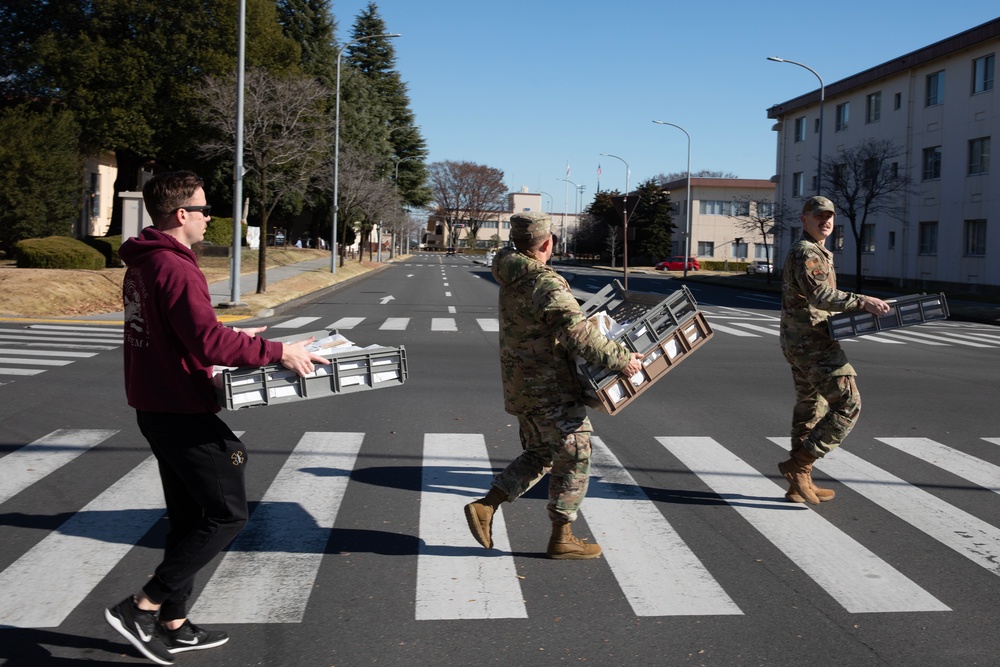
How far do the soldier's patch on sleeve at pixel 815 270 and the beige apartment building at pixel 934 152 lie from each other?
3637 cm

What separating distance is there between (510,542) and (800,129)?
56923 millimetres

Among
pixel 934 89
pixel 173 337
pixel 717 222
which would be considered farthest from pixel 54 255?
pixel 717 222

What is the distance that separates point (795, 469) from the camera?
646cm

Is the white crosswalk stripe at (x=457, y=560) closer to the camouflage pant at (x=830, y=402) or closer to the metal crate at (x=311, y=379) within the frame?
the metal crate at (x=311, y=379)

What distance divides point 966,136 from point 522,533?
40613mm

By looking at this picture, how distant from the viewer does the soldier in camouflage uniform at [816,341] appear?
20.2 ft

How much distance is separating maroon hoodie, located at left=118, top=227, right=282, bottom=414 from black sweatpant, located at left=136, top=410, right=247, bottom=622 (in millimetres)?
81

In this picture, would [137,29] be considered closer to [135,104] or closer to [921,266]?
[135,104]

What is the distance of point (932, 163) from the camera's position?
43.5m

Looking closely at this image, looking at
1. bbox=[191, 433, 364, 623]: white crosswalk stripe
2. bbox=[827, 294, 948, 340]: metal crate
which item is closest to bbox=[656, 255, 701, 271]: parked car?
bbox=[827, 294, 948, 340]: metal crate

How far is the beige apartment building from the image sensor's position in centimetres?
3922

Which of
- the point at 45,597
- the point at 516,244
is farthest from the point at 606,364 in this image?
the point at 45,597

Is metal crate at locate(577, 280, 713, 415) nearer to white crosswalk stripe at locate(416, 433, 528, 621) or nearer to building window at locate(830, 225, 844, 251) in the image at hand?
white crosswalk stripe at locate(416, 433, 528, 621)

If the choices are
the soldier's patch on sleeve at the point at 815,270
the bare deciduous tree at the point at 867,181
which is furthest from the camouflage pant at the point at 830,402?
the bare deciduous tree at the point at 867,181
